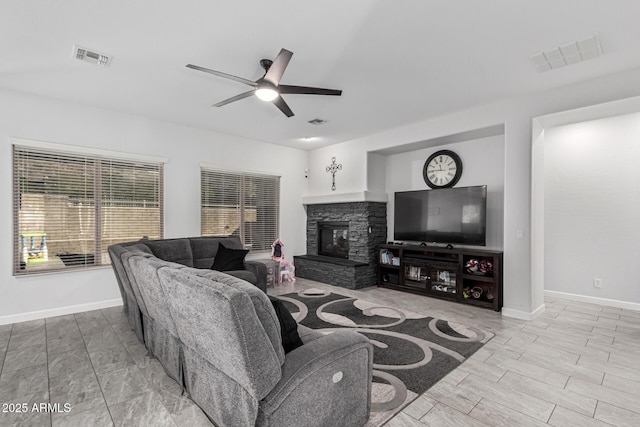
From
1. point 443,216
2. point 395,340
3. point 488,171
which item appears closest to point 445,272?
point 443,216

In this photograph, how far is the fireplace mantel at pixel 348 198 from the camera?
19.0 feet

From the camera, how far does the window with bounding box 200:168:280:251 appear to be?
18.5 feet

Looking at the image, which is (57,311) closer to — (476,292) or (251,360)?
(251,360)

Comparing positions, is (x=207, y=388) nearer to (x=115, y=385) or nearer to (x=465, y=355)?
(x=115, y=385)

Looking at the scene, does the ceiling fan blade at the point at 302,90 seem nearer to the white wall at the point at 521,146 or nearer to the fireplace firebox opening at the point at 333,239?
the white wall at the point at 521,146

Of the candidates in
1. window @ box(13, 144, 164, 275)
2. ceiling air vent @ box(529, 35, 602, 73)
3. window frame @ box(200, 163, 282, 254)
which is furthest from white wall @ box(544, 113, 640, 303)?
window @ box(13, 144, 164, 275)

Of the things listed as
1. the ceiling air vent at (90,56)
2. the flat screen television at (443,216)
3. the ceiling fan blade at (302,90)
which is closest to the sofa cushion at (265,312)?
the ceiling fan blade at (302,90)

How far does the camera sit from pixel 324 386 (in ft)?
5.29

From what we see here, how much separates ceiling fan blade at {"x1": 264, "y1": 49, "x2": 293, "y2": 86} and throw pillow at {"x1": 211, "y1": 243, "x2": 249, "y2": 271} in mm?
2649

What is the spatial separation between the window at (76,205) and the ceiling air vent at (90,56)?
5.65ft

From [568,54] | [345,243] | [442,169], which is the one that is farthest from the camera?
[345,243]

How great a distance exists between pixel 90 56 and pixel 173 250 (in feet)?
8.37

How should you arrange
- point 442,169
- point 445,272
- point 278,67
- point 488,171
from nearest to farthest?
point 278,67 → point 488,171 → point 445,272 → point 442,169

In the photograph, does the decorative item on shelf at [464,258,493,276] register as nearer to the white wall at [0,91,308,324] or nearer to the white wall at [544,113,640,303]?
A: the white wall at [544,113,640,303]
